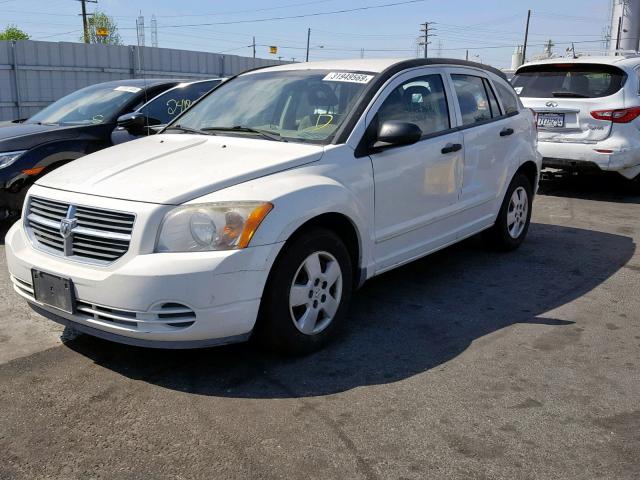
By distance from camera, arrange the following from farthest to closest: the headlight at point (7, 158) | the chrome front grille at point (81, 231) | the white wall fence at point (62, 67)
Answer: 1. the white wall fence at point (62, 67)
2. the headlight at point (7, 158)
3. the chrome front grille at point (81, 231)

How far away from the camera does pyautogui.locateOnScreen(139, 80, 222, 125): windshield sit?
7.31m

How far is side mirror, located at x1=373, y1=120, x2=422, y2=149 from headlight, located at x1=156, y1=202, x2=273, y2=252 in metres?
1.17

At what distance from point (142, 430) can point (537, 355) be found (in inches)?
88.0

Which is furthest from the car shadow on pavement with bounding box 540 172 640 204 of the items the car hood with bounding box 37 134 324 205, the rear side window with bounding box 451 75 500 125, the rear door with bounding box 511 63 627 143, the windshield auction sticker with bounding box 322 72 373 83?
the car hood with bounding box 37 134 324 205

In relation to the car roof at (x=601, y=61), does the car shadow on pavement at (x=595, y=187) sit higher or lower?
lower

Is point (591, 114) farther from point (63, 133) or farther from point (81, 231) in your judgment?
point (81, 231)

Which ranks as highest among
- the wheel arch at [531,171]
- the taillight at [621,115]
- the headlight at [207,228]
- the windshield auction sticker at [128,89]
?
the windshield auction sticker at [128,89]

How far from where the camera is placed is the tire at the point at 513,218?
5949 millimetres

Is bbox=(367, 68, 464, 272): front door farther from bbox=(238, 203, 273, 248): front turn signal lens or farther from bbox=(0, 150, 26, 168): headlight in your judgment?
bbox=(0, 150, 26, 168): headlight

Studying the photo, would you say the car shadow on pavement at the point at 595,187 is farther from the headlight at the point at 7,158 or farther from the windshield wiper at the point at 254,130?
the headlight at the point at 7,158

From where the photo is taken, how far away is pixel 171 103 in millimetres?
7559

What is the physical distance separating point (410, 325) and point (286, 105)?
5.54 ft

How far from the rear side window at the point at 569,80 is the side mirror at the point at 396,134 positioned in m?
5.25

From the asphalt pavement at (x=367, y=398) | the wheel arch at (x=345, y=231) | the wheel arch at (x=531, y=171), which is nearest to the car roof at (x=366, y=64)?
the wheel arch at (x=345, y=231)
